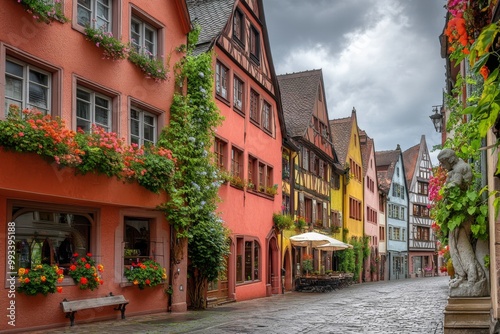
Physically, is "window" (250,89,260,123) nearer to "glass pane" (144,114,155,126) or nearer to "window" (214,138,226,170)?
"window" (214,138,226,170)

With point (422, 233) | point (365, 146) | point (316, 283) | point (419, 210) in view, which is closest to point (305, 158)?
point (316, 283)

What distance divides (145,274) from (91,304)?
6.35 ft

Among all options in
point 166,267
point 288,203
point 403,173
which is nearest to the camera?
point 166,267

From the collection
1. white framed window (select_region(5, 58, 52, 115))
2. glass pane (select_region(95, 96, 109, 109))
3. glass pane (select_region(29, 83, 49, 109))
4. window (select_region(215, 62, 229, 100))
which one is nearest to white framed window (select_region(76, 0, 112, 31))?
glass pane (select_region(95, 96, 109, 109))

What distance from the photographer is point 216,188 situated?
1667 cm

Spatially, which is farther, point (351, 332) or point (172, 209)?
point (172, 209)

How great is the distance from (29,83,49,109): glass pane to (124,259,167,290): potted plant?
4.29m

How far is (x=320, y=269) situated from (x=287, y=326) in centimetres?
2100

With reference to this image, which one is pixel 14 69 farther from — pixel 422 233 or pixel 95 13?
pixel 422 233

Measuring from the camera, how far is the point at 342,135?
41.6 metres

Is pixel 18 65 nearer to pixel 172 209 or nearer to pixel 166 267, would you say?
pixel 172 209

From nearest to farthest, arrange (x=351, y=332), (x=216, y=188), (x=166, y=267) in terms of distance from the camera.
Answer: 1. (x=351, y=332)
2. (x=166, y=267)
3. (x=216, y=188)

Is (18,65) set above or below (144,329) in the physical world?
above

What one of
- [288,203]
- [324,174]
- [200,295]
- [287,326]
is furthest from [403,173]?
[287,326]
